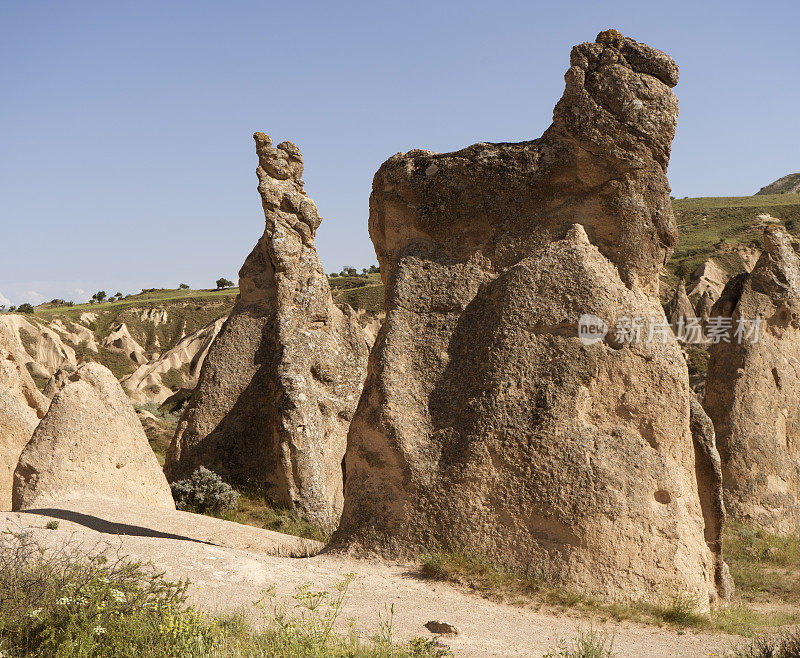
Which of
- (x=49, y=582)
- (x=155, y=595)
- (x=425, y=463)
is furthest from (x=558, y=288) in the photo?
(x=49, y=582)

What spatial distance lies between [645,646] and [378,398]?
116 inches

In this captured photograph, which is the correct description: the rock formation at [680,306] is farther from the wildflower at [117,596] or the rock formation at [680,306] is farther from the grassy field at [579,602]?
the wildflower at [117,596]

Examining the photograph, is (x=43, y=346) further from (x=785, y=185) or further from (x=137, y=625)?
(x=785, y=185)

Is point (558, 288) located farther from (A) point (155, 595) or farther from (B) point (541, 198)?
(A) point (155, 595)

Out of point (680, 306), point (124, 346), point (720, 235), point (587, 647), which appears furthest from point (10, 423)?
point (720, 235)

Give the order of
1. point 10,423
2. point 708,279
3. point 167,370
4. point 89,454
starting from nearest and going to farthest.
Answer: point 89,454 < point 10,423 < point 167,370 < point 708,279

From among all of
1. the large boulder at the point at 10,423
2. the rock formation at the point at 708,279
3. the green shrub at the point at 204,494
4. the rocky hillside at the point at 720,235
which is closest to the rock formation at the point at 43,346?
the large boulder at the point at 10,423

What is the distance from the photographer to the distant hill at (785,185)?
81.2 meters

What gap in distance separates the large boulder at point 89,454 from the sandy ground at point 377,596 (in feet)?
4.20

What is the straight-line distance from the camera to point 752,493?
1105 cm

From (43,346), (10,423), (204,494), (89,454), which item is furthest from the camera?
(43,346)

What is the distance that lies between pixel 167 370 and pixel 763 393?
29.1m

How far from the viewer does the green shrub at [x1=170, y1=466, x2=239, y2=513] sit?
10.5m

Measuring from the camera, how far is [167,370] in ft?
117
